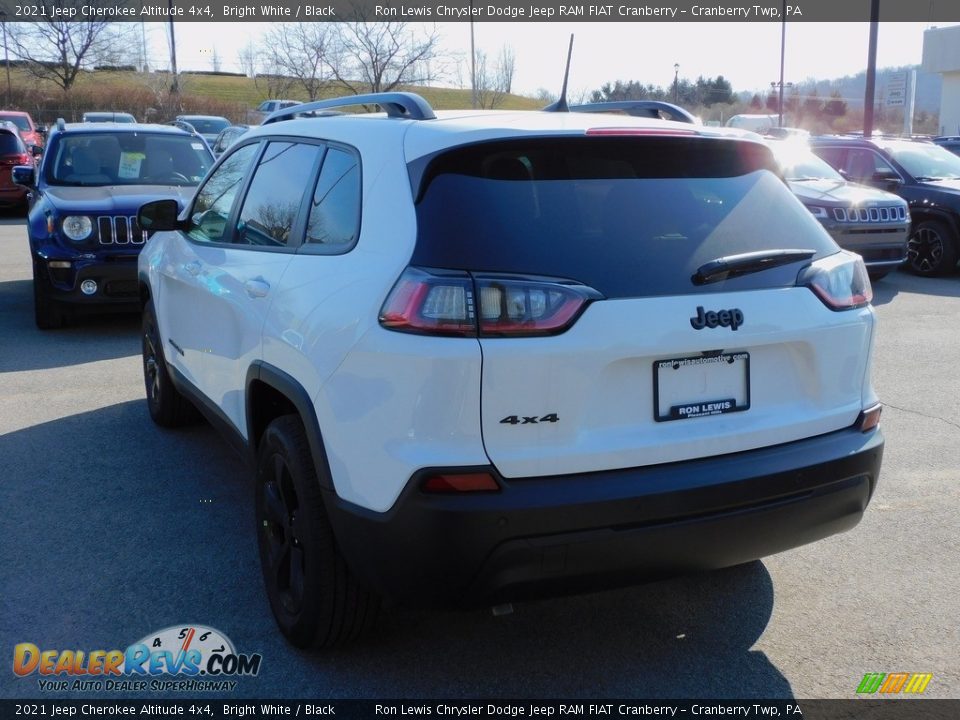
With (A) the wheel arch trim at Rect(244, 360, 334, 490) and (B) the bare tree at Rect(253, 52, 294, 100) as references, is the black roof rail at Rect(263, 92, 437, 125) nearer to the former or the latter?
(A) the wheel arch trim at Rect(244, 360, 334, 490)

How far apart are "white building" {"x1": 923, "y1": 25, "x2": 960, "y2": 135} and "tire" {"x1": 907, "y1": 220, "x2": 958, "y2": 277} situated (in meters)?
32.1

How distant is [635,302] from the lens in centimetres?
285

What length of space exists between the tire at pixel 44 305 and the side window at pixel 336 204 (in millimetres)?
6061

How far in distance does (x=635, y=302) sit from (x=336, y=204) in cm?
115

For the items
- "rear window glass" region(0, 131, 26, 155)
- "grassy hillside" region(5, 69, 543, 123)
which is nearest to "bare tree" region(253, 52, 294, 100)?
"grassy hillside" region(5, 69, 543, 123)

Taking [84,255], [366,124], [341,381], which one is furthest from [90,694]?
[84,255]

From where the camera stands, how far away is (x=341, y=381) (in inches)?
116

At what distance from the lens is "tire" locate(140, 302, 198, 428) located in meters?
5.79

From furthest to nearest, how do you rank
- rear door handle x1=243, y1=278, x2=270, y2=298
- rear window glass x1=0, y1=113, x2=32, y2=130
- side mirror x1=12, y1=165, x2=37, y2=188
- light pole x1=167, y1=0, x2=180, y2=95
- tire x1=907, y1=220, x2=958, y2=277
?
light pole x1=167, y1=0, x2=180, y2=95, rear window glass x1=0, y1=113, x2=32, y2=130, tire x1=907, y1=220, x2=958, y2=277, side mirror x1=12, y1=165, x2=37, y2=188, rear door handle x1=243, y1=278, x2=270, y2=298

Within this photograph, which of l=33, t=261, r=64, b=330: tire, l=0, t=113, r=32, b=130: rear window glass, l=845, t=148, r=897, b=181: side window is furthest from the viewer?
l=0, t=113, r=32, b=130: rear window glass

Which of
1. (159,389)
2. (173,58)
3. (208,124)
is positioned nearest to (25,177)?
(159,389)

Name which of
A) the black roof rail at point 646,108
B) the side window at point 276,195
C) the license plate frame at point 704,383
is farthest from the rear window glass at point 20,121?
the license plate frame at point 704,383

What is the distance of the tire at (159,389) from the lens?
5789mm

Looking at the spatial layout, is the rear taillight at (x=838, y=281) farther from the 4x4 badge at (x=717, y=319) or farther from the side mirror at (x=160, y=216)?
the side mirror at (x=160, y=216)
